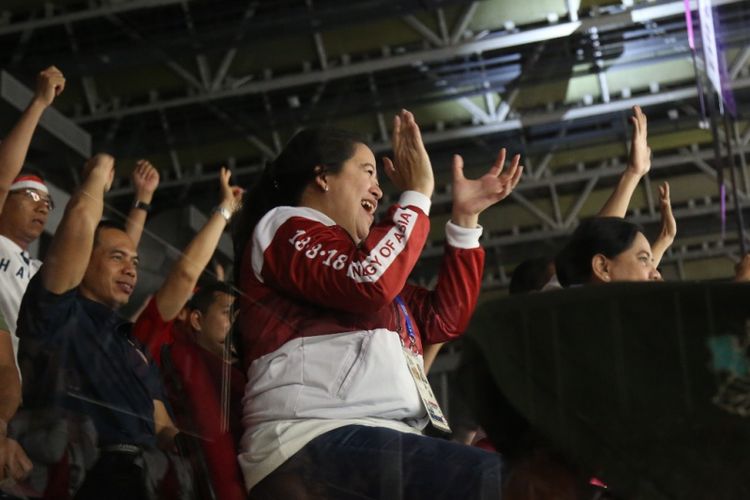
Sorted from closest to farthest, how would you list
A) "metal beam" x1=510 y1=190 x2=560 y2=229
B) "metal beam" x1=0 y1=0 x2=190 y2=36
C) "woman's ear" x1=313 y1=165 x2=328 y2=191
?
1. "metal beam" x1=0 y1=0 x2=190 y2=36
2. "metal beam" x1=510 y1=190 x2=560 y2=229
3. "woman's ear" x1=313 y1=165 x2=328 y2=191

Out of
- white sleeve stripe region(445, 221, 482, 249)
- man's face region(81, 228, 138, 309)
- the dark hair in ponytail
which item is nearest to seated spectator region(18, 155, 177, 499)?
man's face region(81, 228, 138, 309)

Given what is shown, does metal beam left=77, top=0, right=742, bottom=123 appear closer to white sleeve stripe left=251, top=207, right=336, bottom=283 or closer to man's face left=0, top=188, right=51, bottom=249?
man's face left=0, top=188, right=51, bottom=249

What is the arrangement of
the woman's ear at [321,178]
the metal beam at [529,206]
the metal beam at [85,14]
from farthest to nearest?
the woman's ear at [321,178] → the metal beam at [529,206] → the metal beam at [85,14]

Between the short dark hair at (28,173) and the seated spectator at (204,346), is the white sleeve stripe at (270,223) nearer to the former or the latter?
the seated spectator at (204,346)

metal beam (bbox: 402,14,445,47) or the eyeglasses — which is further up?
metal beam (bbox: 402,14,445,47)

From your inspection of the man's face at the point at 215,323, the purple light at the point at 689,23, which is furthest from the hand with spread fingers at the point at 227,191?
the purple light at the point at 689,23

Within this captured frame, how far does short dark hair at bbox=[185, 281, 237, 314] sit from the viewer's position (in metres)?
0.81

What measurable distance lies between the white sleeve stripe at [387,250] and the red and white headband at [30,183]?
246 mm

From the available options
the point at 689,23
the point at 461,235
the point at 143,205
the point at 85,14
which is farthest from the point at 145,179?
the point at 689,23

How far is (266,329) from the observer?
0.87 m

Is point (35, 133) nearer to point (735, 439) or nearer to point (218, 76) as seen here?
point (218, 76)

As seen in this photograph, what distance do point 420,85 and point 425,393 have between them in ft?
0.79

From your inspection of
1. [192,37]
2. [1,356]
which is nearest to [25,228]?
[1,356]

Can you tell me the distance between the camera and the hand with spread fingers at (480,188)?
2.55ft
